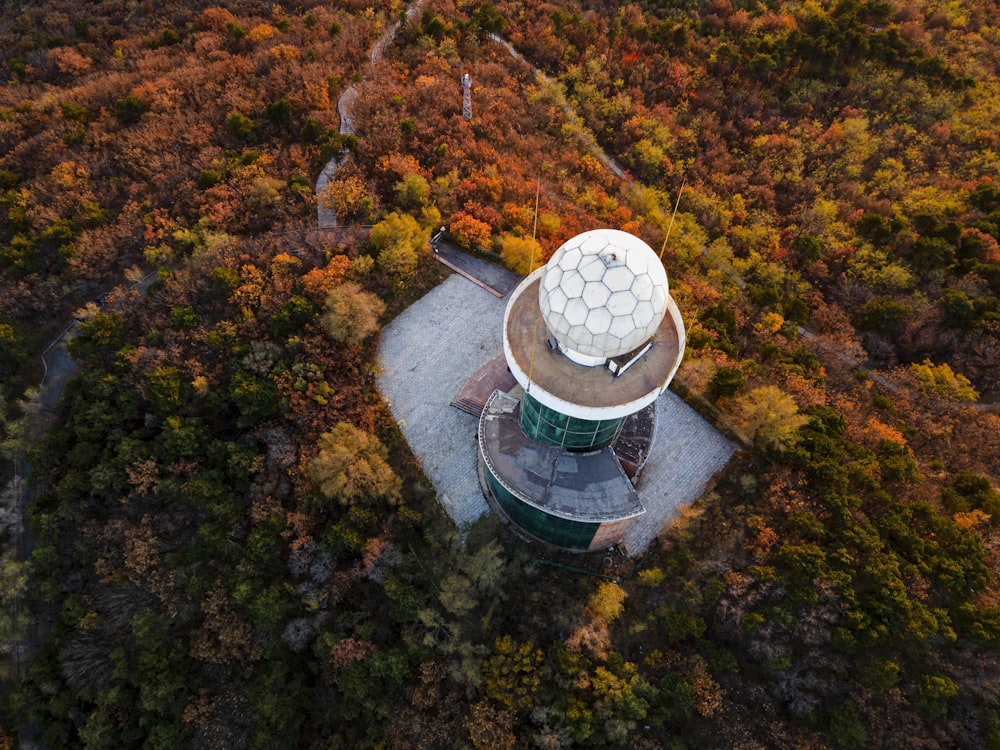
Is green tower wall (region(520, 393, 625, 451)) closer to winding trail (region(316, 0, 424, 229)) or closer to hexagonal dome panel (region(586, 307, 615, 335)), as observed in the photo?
hexagonal dome panel (region(586, 307, 615, 335))

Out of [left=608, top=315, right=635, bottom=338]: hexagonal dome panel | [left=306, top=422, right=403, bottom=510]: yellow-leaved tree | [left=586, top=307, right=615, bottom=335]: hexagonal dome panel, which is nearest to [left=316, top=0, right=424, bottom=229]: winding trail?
[left=306, top=422, right=403, bottom=510]: yellow-leaved tree

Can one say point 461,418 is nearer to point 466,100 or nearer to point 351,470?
point 351,470

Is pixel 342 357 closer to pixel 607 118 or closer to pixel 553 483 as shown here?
pixel 553 483

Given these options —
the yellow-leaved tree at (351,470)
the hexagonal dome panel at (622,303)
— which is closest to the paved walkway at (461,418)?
the yellow-leaved tree at (351,470)

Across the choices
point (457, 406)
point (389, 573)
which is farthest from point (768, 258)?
point (389, 573)

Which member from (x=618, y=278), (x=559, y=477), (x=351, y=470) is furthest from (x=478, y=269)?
(x=618, y=278)
